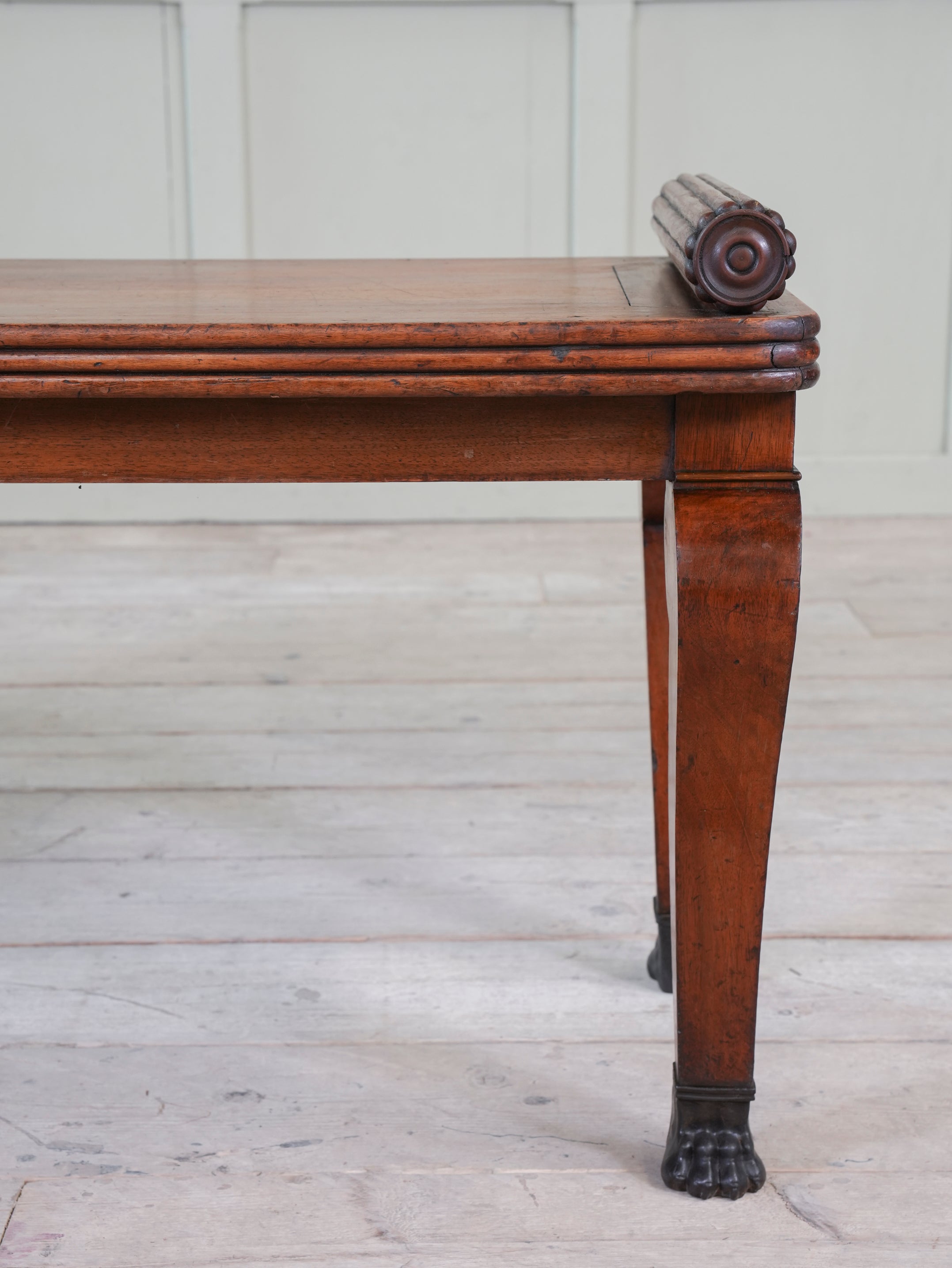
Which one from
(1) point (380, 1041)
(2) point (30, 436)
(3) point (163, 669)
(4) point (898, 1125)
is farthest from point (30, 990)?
(3) point (163, 669)

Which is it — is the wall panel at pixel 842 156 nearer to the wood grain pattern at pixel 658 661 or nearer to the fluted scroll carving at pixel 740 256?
the wood grain pattern at pixel 658 661

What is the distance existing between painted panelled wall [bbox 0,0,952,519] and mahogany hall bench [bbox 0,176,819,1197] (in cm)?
195

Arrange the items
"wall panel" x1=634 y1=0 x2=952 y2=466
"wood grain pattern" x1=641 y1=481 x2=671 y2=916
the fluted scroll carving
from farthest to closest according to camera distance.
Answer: "wall panel" x1=634 y1=0 x2=952 y2=466, "wood grain pattern" x1=641 y1=481 x2=671 y2=916, the fluted scroll carving

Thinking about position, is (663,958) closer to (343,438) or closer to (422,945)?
(422,945)

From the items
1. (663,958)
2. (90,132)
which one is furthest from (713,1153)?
(90,132)

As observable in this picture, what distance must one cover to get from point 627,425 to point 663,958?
52 centimetres

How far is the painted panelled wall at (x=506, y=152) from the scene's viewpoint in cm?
264

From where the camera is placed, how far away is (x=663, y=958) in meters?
1.11

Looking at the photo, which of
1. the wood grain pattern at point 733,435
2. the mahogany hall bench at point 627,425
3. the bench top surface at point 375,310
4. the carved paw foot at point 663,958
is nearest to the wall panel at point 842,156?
the bench top surface at point 375,310

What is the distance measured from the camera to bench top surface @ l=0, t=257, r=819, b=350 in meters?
0.71

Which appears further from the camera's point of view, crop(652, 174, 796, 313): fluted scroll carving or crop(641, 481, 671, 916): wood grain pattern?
crop(641, 481, 671, 916): wood grain pattern

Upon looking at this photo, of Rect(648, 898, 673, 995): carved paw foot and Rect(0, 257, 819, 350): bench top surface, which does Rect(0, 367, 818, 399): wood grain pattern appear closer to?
Rect(0, 257, 819, 350): bench top surface

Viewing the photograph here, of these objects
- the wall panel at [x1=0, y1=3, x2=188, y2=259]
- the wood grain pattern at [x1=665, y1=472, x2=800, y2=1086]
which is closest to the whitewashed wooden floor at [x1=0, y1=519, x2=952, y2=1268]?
the wood grain pattern at [x1=665, y1=472, x2=800, y2=1086]

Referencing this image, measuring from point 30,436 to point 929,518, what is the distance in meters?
2.34
